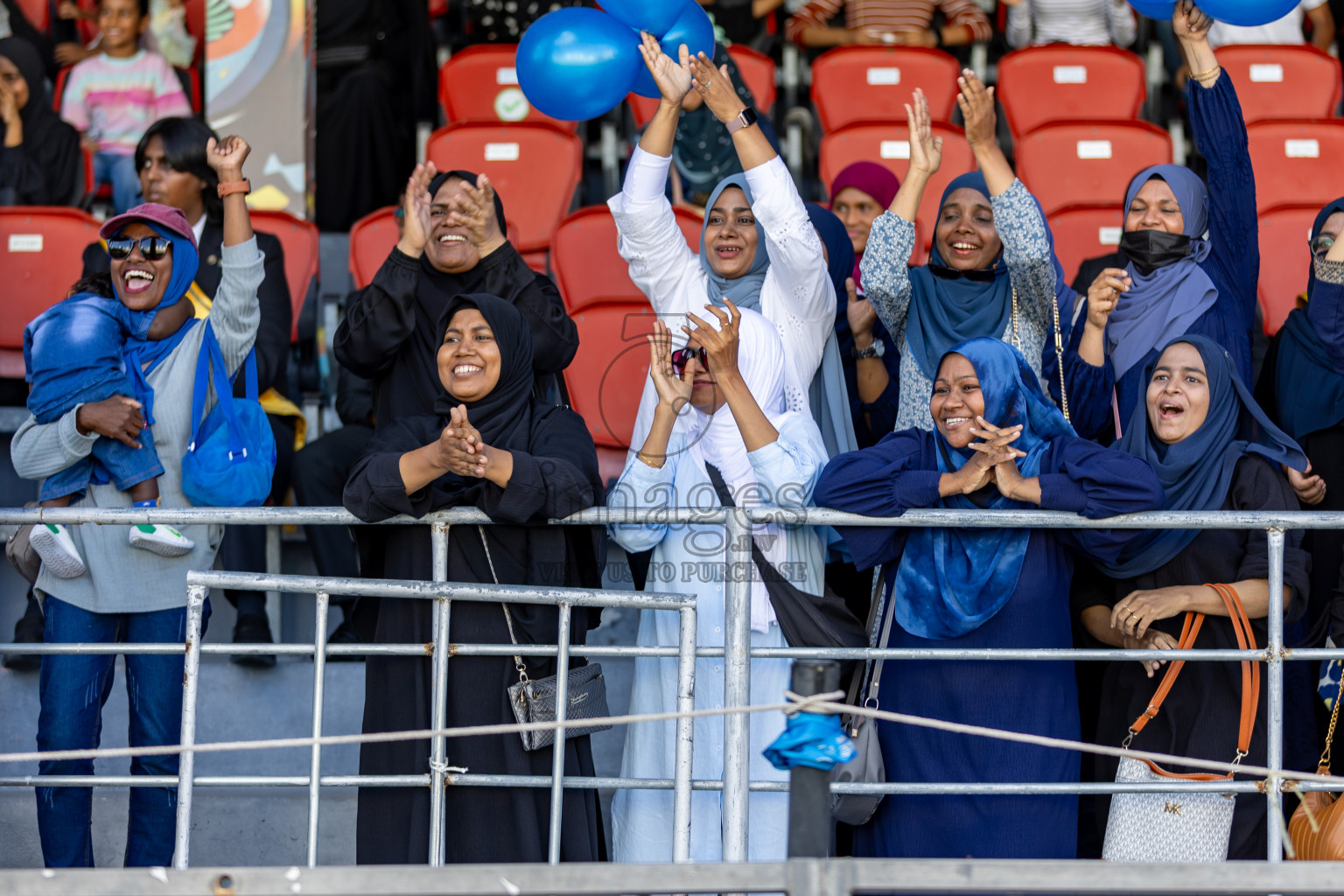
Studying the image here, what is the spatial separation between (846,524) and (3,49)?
14.4 ft

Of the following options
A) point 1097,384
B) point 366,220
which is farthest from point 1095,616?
point 366,220

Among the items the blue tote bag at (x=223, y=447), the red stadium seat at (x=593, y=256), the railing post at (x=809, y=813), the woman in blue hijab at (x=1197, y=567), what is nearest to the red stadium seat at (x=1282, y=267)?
the woman in blue hijab at (x=1197, y=567)

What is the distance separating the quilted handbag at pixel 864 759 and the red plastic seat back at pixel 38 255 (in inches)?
123

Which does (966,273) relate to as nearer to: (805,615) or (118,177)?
(805,615)

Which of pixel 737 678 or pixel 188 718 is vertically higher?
pixel 737 678

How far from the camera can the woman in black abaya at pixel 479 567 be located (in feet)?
9.78

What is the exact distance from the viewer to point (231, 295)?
3436 mm

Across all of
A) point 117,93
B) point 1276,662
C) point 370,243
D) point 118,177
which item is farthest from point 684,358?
point 117,93

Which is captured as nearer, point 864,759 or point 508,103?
point 864,759

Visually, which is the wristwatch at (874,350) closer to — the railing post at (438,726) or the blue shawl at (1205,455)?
the blue shawl at (1205,455)

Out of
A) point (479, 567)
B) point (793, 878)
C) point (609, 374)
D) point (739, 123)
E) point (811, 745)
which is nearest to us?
point (793, 878)

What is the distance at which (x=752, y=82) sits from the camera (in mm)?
6137

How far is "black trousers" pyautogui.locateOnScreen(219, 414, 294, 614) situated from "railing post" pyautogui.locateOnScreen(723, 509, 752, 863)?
1560mm

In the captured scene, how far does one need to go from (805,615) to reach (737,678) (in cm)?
36
